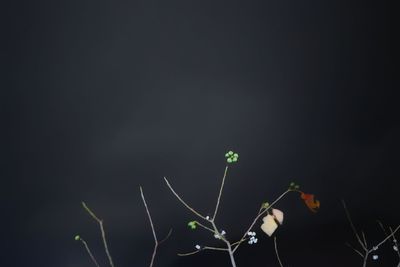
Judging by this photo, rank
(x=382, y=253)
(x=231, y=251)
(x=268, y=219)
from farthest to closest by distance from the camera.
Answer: (x=382, y=253) < (x=268, y=219) < (x=231, y=251)

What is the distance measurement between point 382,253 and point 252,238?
7.17 metres

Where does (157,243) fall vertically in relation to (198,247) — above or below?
above

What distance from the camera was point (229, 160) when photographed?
403cm

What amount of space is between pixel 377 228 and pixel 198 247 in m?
7.65

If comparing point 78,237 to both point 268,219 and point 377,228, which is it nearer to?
point 268,219

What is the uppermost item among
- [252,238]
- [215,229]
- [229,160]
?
[229,160]

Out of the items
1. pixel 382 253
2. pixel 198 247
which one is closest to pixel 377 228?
pixel 382 253

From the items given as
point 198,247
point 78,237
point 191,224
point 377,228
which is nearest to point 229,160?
point 191,224

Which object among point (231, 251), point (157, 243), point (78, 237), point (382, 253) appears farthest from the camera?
point (382, 253)

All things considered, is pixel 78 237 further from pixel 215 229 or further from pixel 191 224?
pixel 215 229

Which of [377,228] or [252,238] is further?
[377,228]

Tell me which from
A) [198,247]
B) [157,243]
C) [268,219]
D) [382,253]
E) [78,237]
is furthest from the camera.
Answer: [382,253]

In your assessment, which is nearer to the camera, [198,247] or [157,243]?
[157,243]

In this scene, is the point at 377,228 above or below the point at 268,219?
below
